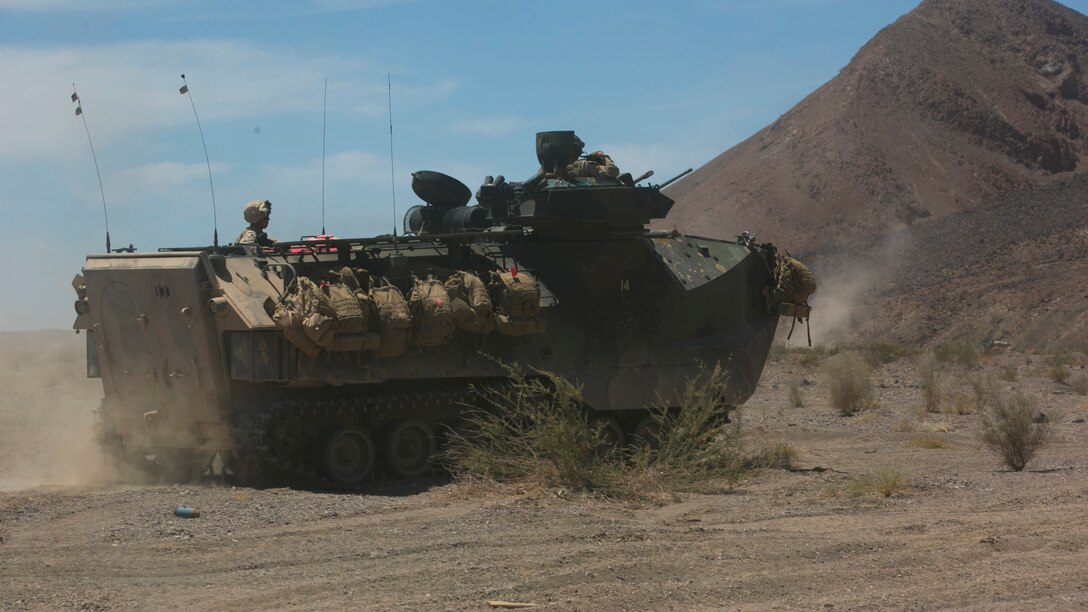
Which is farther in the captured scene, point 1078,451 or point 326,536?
point 1078,451

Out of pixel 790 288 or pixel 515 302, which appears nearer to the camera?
pixel 515 302

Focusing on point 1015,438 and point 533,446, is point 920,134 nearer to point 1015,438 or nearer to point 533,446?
point 1015,438

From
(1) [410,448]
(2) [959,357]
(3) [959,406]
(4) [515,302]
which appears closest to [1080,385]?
(3) [959,406]

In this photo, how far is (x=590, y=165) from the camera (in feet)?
52.7

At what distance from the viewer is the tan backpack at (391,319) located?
492 inches

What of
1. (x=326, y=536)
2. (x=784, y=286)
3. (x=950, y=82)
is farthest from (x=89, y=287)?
(x=950, y=82)

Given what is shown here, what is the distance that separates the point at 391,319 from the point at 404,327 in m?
0.16

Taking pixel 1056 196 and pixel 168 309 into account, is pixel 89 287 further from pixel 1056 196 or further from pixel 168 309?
pixel 1056 196

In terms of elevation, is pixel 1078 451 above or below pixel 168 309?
below

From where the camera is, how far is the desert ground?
7734 mm

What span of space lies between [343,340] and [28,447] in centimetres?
766

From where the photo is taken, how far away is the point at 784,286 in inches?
643

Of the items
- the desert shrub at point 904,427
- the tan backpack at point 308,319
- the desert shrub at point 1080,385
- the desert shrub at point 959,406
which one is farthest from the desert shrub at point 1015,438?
the desert shrub at point 1080,385

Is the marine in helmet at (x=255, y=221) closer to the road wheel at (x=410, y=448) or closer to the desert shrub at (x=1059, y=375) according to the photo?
the road wheel at (x=410, y=448)
